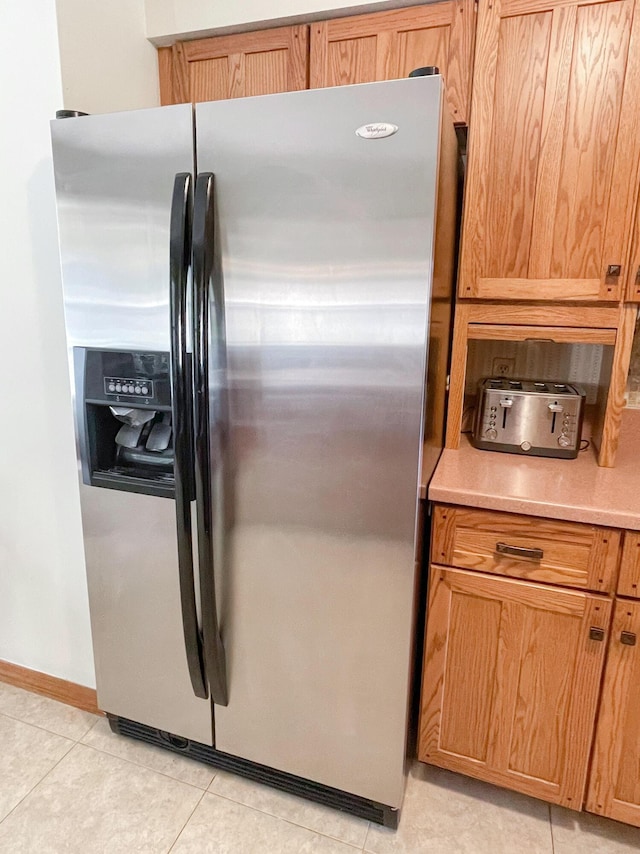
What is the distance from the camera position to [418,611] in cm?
150

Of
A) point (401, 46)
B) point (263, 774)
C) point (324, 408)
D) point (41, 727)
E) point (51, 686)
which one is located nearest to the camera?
point (324, 408)

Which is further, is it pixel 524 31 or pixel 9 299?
pixel 9 299

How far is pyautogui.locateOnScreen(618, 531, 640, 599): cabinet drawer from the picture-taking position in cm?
123

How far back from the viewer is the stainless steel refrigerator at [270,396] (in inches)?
44.3

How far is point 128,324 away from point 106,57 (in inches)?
31.3

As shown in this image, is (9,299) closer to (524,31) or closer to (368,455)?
(368,455)

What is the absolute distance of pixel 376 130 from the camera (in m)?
1.07

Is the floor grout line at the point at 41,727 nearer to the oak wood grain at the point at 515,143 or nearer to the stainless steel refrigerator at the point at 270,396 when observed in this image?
the stainless steel refrigerator at the point at 270,396

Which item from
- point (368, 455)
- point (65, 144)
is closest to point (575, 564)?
point (368, 455)

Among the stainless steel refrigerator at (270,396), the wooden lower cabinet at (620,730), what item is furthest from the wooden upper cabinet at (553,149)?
the wooden lower cabinet at (620,730)

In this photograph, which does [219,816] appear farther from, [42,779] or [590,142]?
[590,142]

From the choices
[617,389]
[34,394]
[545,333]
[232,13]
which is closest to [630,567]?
[617,389]

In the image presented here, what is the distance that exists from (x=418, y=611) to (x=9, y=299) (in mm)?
1486

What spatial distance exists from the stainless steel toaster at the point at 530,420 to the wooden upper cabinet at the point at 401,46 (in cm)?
77
